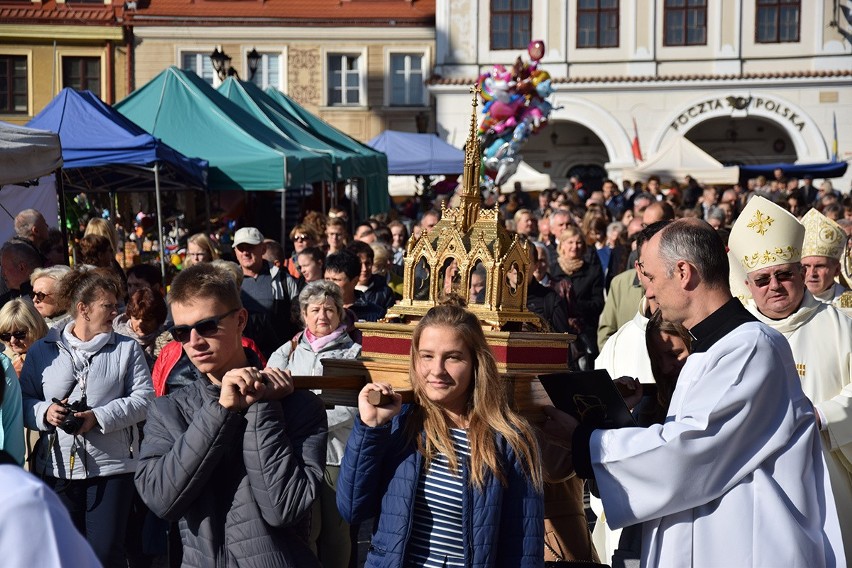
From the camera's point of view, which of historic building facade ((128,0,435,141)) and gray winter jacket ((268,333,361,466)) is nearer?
gray winter jacket ((268,333,361,466))

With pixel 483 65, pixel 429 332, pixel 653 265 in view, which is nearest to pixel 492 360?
pixel 429 332

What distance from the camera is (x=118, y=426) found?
5.54 meters

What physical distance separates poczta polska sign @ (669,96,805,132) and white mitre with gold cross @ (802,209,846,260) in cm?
2911

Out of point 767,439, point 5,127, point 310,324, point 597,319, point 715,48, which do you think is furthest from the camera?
point 715,48

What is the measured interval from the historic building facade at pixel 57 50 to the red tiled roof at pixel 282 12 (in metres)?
0.90

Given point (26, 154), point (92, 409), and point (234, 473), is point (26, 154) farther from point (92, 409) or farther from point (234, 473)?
point (234, 473)

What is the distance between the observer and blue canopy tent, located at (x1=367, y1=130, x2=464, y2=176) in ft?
76.4

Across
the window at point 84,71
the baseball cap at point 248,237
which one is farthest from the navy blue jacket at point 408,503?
the window at point 84,71

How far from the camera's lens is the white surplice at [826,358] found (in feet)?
16.4

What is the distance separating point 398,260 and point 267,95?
7315mm

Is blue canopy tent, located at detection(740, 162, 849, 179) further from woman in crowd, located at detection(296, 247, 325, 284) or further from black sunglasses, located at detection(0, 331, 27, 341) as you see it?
black sunglasses, located at detection(0, 331, 27, 341)

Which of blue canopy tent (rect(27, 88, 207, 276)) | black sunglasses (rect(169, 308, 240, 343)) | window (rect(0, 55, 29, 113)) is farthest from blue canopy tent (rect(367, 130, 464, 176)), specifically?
black sunglasses (rect(169, 308, 240, 343))

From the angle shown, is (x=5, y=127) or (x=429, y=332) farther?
(x=5, y=127)

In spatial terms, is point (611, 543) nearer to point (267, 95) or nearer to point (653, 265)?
point (653, 265)
